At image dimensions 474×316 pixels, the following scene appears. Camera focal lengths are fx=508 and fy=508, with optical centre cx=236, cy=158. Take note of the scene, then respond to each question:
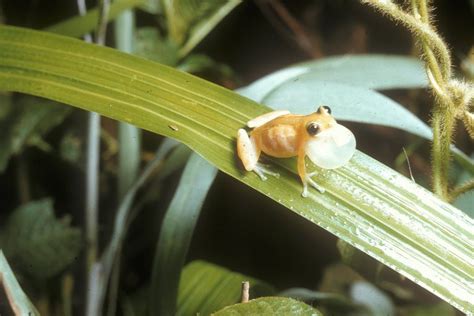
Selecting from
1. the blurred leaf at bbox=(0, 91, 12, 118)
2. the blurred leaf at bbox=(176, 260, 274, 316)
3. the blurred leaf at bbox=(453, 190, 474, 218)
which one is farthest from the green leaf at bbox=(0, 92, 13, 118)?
the blurred leaf at bbox=(453, 190, 474, 218)

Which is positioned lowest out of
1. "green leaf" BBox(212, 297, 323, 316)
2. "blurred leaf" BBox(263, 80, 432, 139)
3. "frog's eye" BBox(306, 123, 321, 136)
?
"green leaf" BBox(212, 297, 323, 316)

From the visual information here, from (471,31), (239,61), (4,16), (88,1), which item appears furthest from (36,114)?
(471,31)

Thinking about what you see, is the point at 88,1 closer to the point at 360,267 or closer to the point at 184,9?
the point at 184,9

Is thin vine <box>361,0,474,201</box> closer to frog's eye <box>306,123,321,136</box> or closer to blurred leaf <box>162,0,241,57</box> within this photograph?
frog's eye <box>306,123,321,136</box>

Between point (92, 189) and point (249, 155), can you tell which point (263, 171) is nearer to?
point (249, 155)

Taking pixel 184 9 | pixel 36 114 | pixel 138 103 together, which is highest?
pixel 184 9

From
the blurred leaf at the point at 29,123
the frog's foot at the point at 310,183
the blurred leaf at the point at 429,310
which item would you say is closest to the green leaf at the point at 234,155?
the frog's foot at the point at 310,183

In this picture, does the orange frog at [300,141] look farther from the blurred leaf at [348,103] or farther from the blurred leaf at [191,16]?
the blurred leaf at [191,16]
